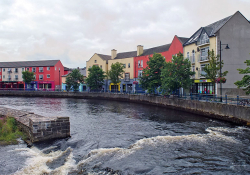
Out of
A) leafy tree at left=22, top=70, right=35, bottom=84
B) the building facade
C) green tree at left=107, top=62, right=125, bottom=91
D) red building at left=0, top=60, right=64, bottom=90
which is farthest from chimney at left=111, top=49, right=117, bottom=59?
the building facade

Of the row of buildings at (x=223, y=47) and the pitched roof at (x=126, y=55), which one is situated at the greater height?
the pitched roof at (x=126, y=55)

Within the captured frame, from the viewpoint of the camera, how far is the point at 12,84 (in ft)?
279

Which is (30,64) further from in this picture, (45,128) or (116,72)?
(45,128)

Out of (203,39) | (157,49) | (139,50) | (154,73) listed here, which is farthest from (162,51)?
(203,39)

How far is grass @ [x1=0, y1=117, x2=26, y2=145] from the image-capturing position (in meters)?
11.6

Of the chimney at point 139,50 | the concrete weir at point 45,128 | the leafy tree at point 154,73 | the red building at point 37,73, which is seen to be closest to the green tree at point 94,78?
the chimney at point 139,50

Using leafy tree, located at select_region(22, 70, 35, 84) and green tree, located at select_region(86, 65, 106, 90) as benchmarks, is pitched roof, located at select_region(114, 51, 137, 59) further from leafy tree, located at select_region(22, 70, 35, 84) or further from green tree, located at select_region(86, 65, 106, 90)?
leafy tree, located at select_region(22, 70, 35, 84)

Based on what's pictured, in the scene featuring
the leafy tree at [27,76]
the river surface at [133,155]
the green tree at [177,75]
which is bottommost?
the river surface at [133,155]

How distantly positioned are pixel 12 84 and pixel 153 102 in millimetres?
71322

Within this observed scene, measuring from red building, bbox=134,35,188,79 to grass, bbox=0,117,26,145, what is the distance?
33637 mm

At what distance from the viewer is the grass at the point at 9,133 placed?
11561 millimetres

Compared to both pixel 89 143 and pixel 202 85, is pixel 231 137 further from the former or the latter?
pixel 202 85

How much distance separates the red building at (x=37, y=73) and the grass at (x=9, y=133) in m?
68.9

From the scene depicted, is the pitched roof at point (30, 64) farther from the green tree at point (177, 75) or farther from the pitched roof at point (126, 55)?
the green tree at point (177, 75)
